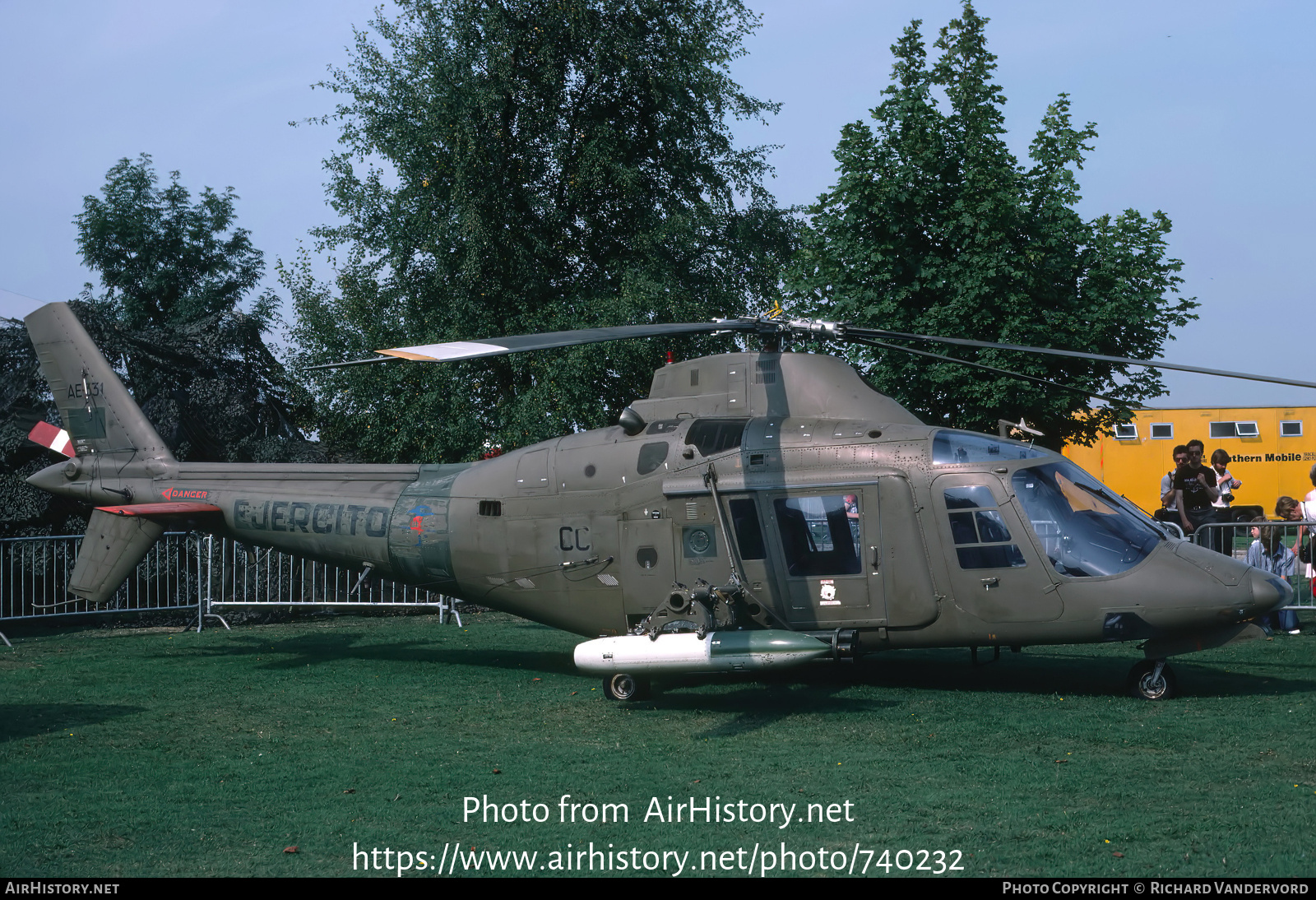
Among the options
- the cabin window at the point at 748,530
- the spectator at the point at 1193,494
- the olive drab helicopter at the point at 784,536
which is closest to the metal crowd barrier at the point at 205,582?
the olive drab helicopter at the point at 784,536

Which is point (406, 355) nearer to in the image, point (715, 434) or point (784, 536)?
point (715, 434)

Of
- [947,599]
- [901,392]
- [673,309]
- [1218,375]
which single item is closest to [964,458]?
[947,599]

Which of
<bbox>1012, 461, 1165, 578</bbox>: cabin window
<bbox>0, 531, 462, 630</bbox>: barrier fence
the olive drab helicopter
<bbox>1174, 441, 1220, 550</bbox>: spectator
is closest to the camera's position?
the olive drab helicopter

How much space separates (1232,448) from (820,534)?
2359 cm

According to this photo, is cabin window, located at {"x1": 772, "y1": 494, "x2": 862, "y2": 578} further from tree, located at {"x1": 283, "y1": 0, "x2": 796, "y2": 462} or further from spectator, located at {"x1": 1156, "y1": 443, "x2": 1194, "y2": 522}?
tree, located at {"x1": 283, "y1": 0, "x2": 796, "y2": 462}

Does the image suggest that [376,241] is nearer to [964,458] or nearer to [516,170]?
[516,170]

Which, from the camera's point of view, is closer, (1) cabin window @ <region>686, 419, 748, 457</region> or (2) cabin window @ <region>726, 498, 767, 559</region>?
(2) cabin window @ <region>726, 498, 767, 559</region>

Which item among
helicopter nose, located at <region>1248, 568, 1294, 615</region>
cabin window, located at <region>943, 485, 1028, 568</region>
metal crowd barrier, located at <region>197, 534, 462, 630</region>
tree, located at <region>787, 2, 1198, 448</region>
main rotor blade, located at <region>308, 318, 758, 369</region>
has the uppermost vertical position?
tree, located at <region>787, 2, 1198, 448</region>

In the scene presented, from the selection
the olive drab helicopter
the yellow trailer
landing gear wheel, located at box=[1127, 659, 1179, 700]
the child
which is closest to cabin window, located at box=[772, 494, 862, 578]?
the olive drab helicopter

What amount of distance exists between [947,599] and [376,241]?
17933mm

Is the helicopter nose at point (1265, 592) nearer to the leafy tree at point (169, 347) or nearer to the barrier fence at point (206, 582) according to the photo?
the barrier fence at point (206, 582)

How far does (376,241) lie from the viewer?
2372cm

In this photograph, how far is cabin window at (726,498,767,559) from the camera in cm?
973

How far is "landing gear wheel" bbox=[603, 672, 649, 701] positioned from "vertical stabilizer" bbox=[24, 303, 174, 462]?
6.97m
